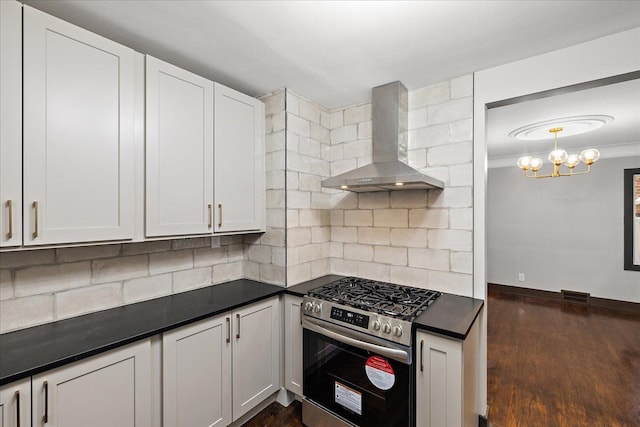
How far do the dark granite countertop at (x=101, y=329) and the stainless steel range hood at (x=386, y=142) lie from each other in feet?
3.34

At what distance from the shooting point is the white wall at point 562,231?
4.44 metres

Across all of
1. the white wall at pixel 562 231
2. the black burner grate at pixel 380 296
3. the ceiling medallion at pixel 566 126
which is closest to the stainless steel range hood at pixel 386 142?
the black burner grate at pixel 380 296

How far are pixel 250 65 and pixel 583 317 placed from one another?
5355 mm

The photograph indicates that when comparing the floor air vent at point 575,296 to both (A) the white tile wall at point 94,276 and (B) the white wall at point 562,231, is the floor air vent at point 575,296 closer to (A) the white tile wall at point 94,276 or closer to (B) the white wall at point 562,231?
(B) the white wall at point 562,231

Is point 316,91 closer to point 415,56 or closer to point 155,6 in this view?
point 415,56

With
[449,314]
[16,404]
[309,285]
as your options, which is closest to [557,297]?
[449,314]

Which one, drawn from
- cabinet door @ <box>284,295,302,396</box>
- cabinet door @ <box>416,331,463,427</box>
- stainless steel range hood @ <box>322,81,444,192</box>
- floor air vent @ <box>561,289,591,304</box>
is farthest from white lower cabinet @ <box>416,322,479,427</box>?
floor air vent @ <box>561,289,591,304</box>

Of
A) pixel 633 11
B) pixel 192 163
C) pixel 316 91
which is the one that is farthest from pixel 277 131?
pixel 633 11

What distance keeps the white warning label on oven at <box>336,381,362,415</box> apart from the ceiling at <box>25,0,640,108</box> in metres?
2.08

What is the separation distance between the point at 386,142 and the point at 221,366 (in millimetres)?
1924

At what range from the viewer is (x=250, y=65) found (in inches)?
75.4

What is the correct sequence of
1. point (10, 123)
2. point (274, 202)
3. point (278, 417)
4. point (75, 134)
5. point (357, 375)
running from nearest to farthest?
1. point (10, 123)
2. point (75, 134)
3. point (357, 375)
4. point (278, 417)
5. point (274, 202)

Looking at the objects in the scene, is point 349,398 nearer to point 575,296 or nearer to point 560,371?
point 560,371

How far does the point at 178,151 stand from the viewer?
178cm
